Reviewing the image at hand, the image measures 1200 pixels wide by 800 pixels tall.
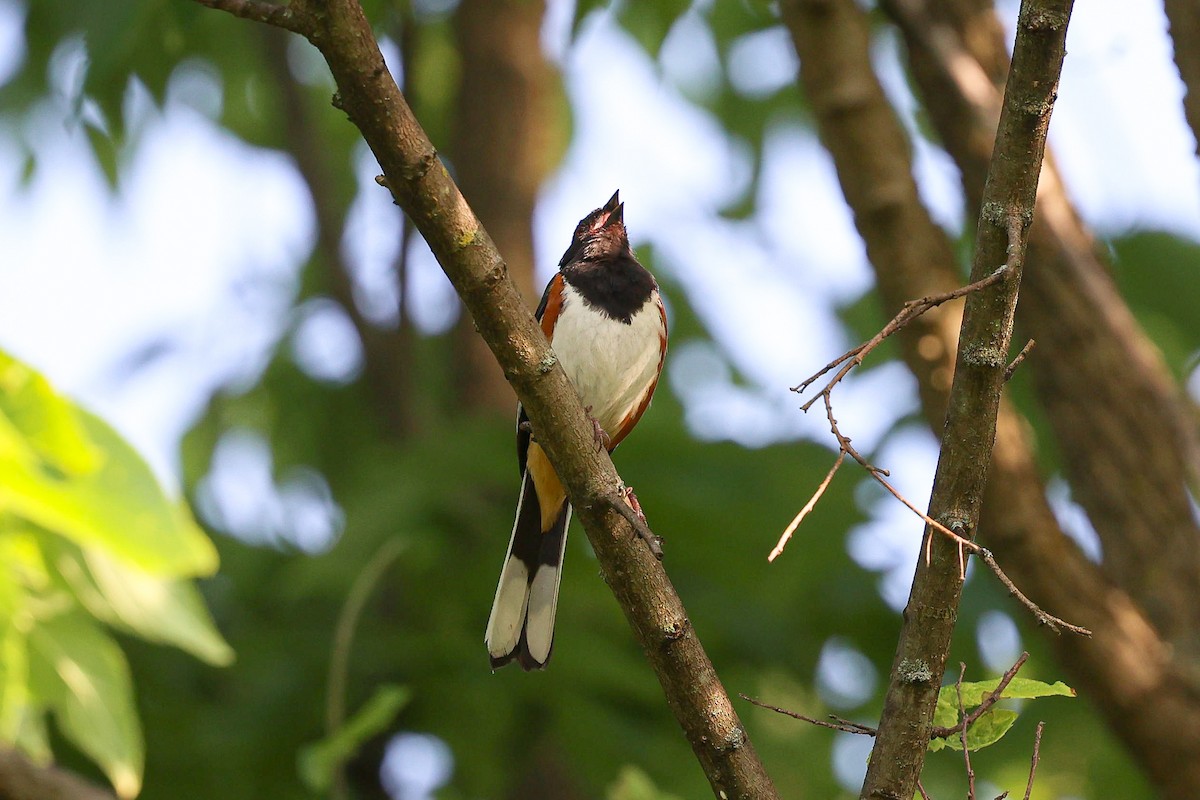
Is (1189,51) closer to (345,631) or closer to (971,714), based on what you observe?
(971,714)

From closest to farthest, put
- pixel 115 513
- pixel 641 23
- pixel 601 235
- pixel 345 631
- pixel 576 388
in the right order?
pixel 115 513 < pixel 345 631 < pixel 576 388 < pixel 601 235 < pixel 641 23

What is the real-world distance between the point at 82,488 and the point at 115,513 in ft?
0.31

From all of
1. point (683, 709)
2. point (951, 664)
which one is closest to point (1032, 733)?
point (951, 664)

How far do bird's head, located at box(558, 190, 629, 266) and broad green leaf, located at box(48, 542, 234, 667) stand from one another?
2375 millimetres

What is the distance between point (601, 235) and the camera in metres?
4.38

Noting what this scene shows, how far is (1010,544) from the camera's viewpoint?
359 centimetres

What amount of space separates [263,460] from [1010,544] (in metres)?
3.71

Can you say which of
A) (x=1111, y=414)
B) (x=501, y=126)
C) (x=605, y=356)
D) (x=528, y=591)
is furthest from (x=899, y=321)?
(x=501, y=126)

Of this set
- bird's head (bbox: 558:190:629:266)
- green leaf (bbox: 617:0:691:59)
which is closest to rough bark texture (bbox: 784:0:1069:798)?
bird's head (bbox: 558:190:629:266)

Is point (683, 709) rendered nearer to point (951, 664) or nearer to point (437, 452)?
point (437, 452)

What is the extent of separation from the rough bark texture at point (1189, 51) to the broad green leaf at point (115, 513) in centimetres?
257

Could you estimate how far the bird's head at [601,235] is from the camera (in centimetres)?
428

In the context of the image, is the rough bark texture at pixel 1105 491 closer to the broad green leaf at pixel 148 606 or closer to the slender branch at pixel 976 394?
the slender branch at pixel 976 394

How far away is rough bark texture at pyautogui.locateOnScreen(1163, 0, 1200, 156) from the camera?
2996mm
